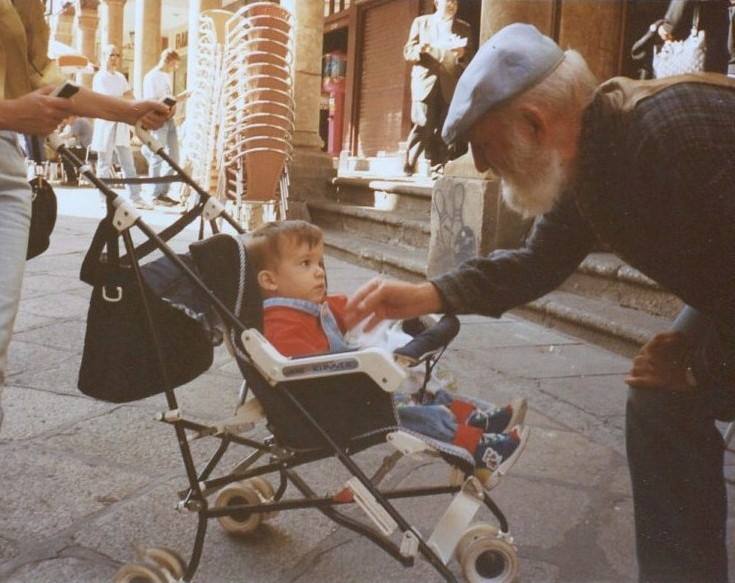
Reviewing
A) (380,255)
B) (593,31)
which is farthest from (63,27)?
(593,31)

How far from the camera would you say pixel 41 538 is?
7.45 feet

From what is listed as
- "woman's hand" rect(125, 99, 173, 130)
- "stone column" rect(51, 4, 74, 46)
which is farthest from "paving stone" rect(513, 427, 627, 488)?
"stone column" rect(51, 4, 74, 46)

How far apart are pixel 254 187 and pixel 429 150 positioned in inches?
117

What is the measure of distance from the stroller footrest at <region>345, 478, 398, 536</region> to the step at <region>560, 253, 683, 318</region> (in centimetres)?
312

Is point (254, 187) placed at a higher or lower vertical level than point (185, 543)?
higher

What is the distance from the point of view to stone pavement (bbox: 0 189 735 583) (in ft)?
7.22

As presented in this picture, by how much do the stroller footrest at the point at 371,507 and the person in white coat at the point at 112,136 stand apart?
9.17 meters

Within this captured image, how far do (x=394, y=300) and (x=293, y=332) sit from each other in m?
0.26

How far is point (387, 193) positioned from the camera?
8.09m

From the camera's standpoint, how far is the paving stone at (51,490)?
236cm

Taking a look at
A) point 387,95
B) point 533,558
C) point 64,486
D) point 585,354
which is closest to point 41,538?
point 64,486

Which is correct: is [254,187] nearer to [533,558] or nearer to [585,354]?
[585,354]

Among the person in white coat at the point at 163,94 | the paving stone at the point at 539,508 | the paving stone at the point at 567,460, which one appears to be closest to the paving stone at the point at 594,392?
the paving stone at the point at 567,460

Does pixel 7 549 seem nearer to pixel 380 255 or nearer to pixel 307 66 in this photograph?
pixel 380 255
